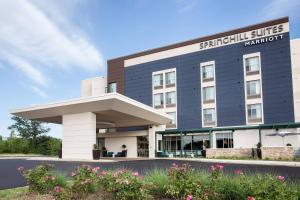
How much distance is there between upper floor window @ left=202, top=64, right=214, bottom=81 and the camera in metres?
42.5

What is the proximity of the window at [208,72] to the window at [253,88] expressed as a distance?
515 centimetres

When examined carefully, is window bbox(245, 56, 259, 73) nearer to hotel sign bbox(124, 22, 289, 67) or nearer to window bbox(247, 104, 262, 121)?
hotel sign bbox(124, 22, 289, 67)

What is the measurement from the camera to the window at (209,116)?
41878 millimetres

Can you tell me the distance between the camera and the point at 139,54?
50188 mm

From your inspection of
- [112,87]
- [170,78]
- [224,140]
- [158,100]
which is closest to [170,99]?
[158,100]

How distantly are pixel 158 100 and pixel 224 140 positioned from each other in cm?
1212

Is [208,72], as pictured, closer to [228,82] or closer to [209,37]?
[228,82]

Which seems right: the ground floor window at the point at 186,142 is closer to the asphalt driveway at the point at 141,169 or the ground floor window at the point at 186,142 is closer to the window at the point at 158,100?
the window at the point at 158,100

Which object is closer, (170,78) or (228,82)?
(228,82)

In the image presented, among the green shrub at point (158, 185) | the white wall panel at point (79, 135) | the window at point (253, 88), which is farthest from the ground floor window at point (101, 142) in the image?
the green shrub at point (158, 185)

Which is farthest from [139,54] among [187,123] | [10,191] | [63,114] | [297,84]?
[10,191]

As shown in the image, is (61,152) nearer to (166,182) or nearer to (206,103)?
(206,103)

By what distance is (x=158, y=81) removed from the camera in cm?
4769

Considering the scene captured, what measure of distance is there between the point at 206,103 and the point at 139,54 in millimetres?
14098
